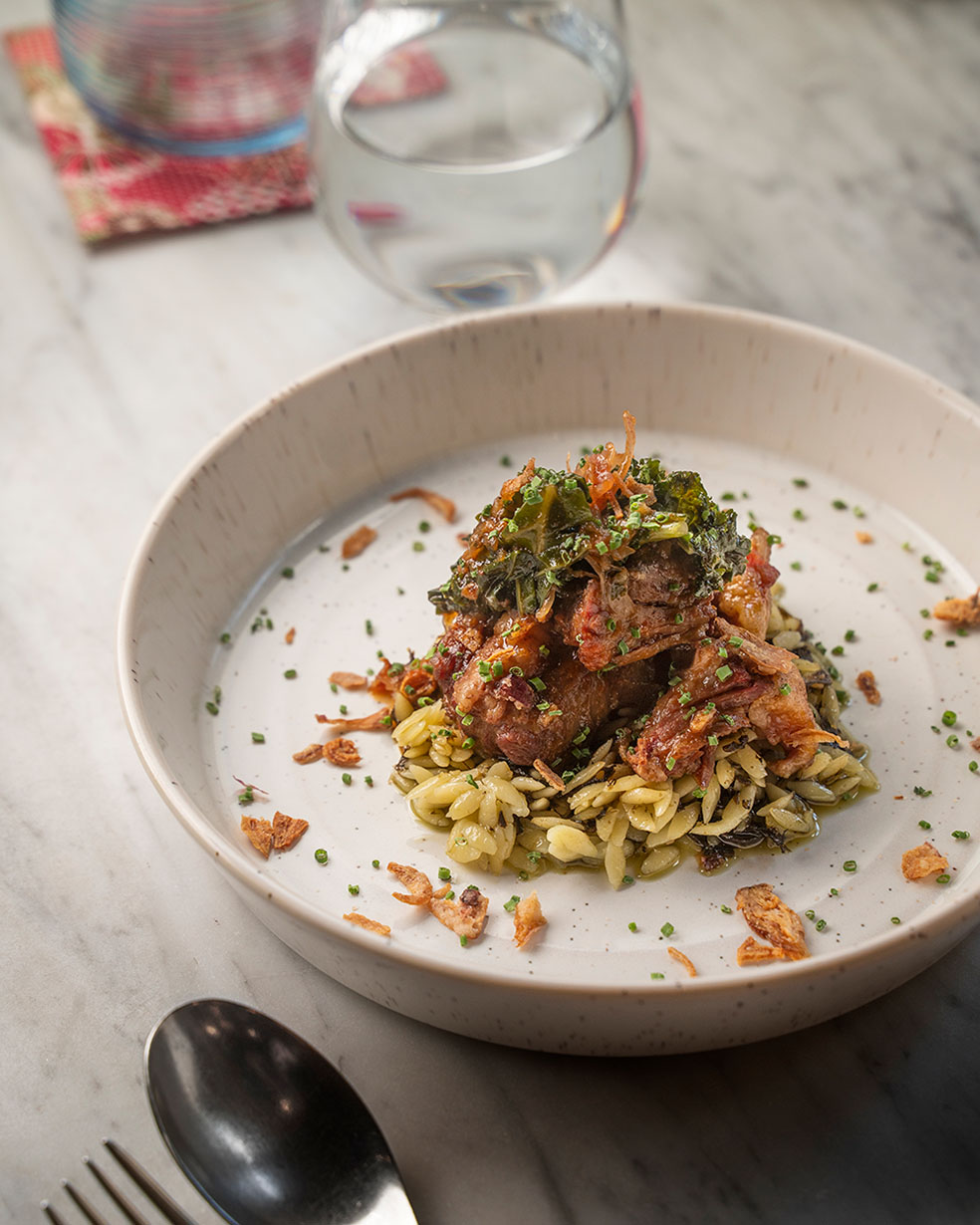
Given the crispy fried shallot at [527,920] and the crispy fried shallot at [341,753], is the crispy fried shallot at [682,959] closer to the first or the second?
the crispy fried shallot at [527,920]

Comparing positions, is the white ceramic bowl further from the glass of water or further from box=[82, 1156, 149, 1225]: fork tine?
box=[82, 1156, 149, 1225]: fork tine

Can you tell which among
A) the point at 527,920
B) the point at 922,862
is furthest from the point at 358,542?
the point at 922,862

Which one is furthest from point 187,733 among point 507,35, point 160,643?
point 507,35

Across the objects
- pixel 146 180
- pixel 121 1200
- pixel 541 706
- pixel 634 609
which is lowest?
pixel 121 1200

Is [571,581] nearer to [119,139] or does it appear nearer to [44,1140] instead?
[44,1140]

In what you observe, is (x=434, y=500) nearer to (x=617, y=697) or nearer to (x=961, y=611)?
(x=617, y=697)

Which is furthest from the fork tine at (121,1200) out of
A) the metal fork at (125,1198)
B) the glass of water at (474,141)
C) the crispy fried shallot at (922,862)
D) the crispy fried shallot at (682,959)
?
the glass of water at (474,141)

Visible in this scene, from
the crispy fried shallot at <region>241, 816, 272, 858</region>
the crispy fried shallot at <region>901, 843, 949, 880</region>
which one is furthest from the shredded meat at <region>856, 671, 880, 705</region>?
the crispy fried shallot at <region>241, 816, 272, 858</region>
